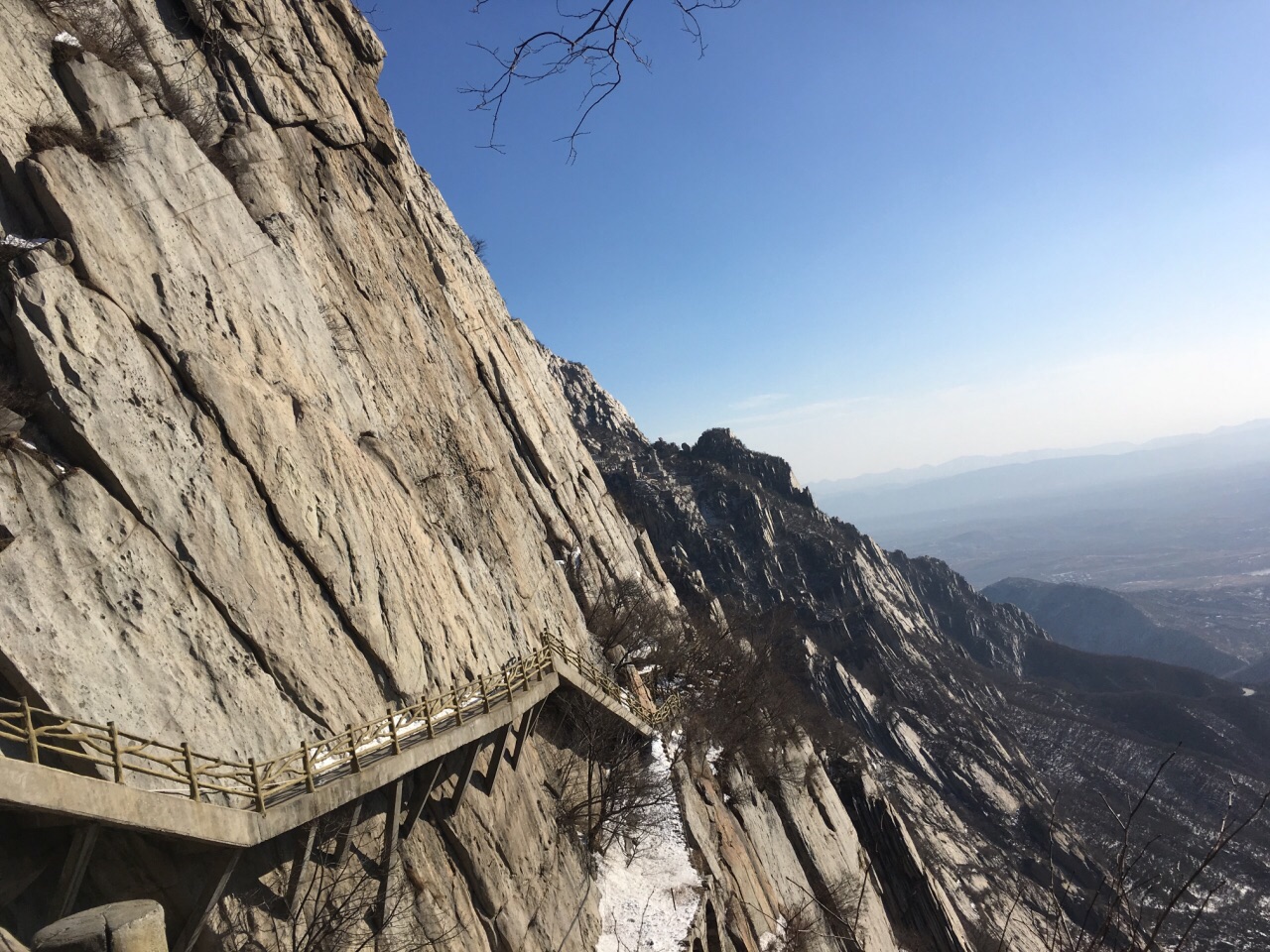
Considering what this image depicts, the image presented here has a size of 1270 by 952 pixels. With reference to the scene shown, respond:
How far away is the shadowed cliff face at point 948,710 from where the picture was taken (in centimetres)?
7025

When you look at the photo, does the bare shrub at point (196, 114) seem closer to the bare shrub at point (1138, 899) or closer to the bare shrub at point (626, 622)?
the bare shrub at point (626, 622)

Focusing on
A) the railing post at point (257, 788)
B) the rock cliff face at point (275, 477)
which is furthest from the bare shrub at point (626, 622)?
the railing post at point (257, 788)

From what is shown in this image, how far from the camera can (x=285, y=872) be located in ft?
37.9

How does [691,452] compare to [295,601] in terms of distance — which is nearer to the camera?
[295,601]

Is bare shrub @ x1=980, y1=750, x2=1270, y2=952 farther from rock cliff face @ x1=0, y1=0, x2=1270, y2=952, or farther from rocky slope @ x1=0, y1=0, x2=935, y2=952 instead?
rock cliff face @ x1=0, y1=0, x2=1270, y2=952

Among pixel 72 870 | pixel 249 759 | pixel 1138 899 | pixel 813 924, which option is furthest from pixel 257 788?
pixel 813 924

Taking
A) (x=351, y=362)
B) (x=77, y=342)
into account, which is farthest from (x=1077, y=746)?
(x=77, y=342)

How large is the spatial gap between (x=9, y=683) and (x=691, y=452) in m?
122

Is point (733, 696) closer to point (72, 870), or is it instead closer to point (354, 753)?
point (354, 753)

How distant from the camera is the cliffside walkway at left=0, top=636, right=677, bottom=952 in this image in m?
8.59

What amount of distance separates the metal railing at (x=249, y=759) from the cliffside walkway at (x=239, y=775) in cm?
3

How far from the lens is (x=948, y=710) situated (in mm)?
97562

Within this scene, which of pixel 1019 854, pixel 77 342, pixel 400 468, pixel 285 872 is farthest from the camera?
pixel 1019 854

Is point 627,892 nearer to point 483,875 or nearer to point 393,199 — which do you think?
point 483,875
